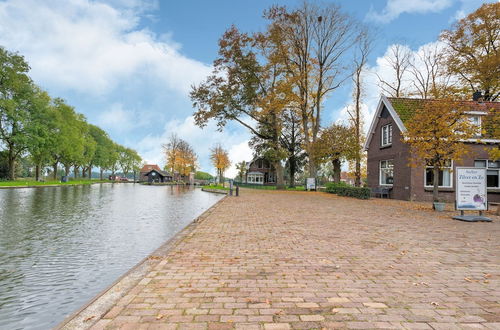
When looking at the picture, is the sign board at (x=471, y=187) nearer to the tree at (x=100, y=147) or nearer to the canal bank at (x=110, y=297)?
the canal bank at (x=110, y=297)

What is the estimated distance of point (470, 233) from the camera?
7.89m

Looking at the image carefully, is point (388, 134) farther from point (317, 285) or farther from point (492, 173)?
point (317, 285)

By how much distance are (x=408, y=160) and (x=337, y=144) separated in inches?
459

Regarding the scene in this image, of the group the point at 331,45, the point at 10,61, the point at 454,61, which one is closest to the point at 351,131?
the point at 331,45

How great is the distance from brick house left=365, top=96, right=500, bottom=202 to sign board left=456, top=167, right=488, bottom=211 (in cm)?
628

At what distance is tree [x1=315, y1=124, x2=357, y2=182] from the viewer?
97.1 ft

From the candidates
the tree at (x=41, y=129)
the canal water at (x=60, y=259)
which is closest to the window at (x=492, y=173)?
the canal water at (x=60, y=259)

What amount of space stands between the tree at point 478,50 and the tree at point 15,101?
157 feet

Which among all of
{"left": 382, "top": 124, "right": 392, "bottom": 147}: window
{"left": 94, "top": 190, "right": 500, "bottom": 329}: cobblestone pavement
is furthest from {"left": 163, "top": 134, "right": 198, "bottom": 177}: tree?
{"left": 94, "top": 190, "right": 500, "bottom": 329}: cobblestone pavement

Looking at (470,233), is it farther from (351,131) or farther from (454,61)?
(454,61)

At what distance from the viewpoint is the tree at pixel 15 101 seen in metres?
33.6

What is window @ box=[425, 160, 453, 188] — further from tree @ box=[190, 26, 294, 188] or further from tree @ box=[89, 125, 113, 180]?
tree @ box=[89, 125, 113, 180]

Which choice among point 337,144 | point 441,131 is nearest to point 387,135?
point 337,144

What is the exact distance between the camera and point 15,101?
114 ft
